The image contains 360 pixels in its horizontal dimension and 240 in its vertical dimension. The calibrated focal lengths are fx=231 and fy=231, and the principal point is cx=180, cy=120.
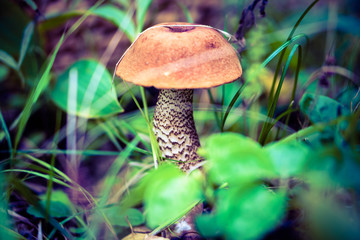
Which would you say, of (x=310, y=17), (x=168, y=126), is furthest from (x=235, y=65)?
(x=310, y=17)

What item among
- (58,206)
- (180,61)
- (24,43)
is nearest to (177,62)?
(180,61)

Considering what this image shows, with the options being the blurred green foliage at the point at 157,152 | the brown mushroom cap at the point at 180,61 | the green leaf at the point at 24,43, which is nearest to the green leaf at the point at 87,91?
the blurred green foliage at the point at 157,152

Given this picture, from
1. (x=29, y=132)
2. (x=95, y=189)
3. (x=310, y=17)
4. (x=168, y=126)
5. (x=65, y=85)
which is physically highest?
(x=310, y=17)

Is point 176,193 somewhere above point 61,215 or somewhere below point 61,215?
above

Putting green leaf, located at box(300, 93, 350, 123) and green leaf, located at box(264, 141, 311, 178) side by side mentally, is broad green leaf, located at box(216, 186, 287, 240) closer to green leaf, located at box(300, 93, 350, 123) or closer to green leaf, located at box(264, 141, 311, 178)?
green leaf, located at box(264, 141, 311, 178)

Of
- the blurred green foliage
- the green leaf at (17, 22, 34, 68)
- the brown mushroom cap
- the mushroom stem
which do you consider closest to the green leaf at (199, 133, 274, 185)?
the blurred green foliage

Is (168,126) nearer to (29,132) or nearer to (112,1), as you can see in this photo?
(29,132)
